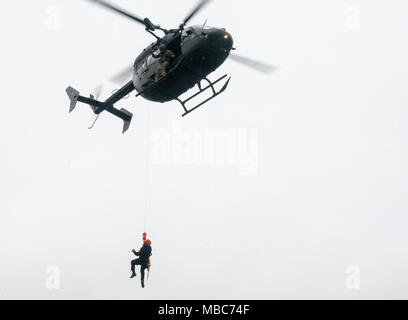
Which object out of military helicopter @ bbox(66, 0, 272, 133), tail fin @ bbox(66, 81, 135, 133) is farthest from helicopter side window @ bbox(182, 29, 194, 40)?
tail fin @ bbox(66, 81, 135, 133)

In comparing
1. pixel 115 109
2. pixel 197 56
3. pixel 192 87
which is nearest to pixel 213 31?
pixel 197 56

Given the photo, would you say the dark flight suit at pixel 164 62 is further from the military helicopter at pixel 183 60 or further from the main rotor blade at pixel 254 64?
the main rotor blade at pixel 254 64

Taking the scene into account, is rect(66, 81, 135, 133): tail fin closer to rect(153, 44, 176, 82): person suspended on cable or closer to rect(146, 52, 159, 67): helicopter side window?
rect(146, 52, 159, 67): helicopter side window

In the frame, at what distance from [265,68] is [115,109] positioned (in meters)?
7.78

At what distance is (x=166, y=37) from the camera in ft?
59.7

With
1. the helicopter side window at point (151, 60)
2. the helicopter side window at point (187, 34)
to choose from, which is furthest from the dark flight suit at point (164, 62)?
the helicopter side window at point (187, 34)

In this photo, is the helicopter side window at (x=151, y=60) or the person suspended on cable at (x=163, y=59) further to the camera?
the helicopter side window at (x=151, y=60)

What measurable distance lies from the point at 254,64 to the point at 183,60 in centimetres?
282

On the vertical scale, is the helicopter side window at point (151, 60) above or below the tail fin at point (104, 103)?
above

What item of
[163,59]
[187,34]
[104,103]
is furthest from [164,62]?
[104,103]

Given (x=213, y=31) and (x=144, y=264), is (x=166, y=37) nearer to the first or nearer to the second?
(x=213, y=31)

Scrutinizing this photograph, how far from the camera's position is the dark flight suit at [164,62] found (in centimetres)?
1800

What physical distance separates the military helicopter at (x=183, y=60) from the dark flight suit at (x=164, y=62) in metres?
Result: 0.11

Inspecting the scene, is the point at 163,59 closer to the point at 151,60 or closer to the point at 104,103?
the point at 151,60
